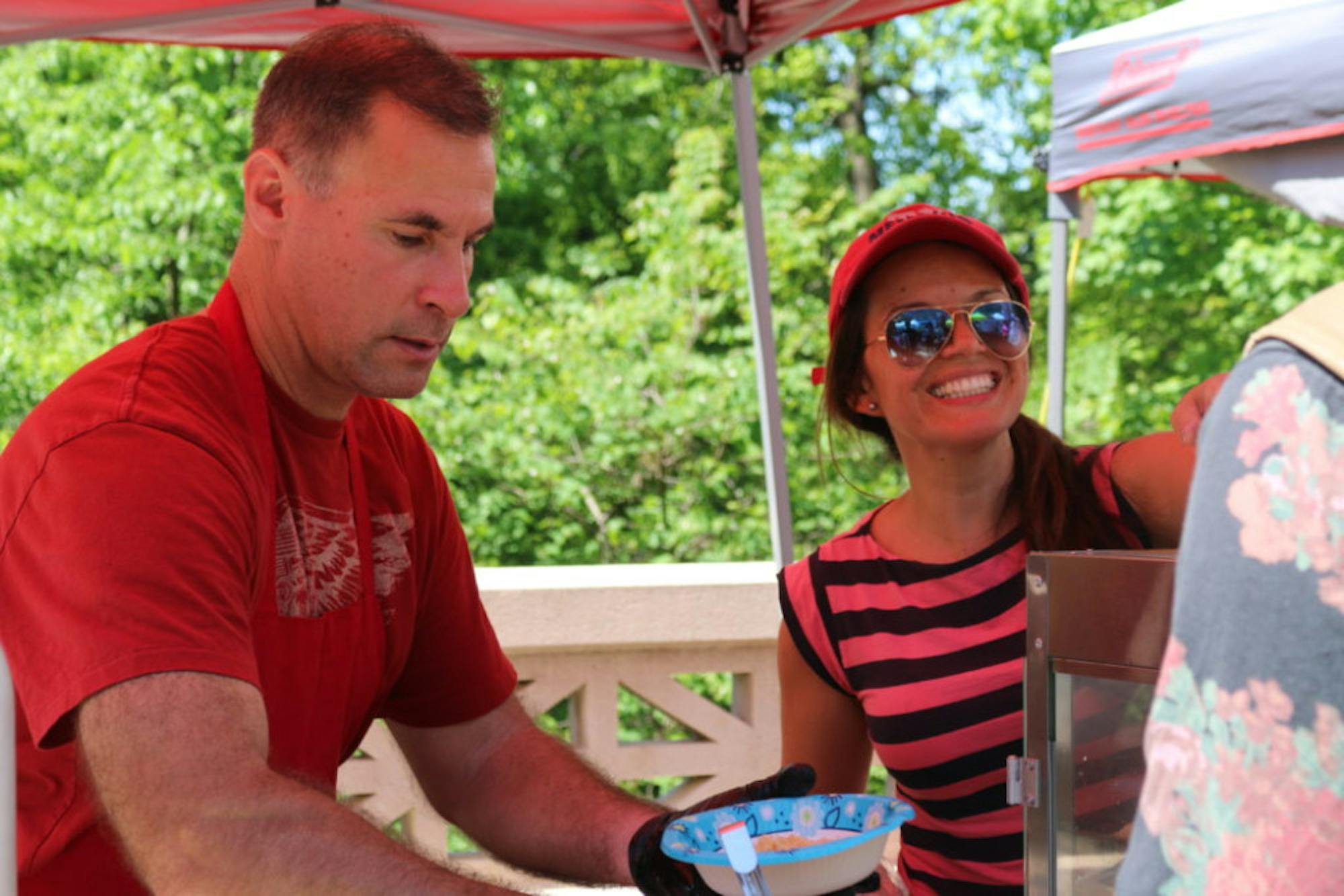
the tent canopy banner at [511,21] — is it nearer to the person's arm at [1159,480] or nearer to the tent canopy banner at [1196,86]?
the tent canopy banner at [1196,86]

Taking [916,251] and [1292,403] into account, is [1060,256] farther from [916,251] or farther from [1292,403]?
[1292,403]

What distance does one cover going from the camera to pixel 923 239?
2158 millimetres

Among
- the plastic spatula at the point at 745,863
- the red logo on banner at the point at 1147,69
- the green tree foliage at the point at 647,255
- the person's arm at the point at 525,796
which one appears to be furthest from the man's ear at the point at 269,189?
the green tree foliage at the point at 647,255

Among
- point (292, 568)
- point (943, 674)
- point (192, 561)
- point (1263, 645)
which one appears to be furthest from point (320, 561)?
point (1263, 645)

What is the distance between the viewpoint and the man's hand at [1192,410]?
1787 mm

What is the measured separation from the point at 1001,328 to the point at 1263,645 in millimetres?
1353

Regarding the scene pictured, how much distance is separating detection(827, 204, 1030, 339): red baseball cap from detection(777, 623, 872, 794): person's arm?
0.53 metres

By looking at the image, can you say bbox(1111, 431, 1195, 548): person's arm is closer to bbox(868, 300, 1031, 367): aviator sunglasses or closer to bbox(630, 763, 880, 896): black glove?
bbox(868, 300, 1031, 367): aviator sunglasses

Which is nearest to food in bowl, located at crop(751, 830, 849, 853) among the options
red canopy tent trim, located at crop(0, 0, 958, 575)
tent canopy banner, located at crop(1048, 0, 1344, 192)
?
red canopy tent trim, located at crop(0, 0, 958, 575)

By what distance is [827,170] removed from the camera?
1277 cm

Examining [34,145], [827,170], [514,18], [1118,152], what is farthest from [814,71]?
[514,18]

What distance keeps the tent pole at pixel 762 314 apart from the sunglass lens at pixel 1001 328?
5.10 feet

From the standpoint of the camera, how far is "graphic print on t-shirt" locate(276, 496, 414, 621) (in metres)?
1.66

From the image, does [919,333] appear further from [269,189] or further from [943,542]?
[269,189]
